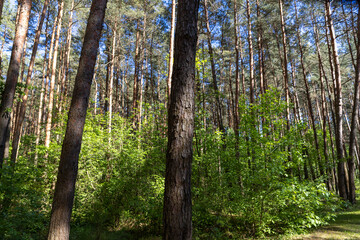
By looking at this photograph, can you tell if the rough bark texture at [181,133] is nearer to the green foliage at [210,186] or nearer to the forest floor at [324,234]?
the green foliage at [210,186]

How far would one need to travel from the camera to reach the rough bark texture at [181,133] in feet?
8.70

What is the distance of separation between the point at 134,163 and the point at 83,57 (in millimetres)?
4416

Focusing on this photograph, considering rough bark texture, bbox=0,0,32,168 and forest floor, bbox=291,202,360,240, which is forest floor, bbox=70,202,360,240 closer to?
forest floor, bbox=291,202,360,240

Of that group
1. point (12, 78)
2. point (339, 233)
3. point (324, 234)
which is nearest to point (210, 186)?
point (324, 234)

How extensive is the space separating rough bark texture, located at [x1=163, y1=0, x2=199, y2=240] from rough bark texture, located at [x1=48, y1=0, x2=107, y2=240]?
2119 millimetres

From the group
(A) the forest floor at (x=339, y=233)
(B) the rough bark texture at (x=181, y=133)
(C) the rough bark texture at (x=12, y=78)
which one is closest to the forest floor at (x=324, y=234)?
(A) the forest floor at (x=339, y=233)

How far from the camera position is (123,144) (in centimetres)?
906

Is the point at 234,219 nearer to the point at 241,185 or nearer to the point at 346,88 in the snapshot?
the point at 241,185

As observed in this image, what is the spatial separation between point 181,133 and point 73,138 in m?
2.37

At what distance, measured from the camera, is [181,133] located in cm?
291

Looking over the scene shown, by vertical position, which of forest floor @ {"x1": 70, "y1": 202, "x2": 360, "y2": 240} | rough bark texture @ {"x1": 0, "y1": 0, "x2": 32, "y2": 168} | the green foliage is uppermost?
rough bark texture @ {"x1": 0, "y1": 0, "x2": 32, "y2": 168}

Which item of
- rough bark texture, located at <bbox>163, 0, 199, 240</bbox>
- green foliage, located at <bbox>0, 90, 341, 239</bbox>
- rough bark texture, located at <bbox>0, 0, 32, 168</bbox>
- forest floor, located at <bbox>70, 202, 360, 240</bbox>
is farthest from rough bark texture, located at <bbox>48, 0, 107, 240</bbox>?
rough bark texture, located at <bbox>0, 0, 32, 168</bbox>

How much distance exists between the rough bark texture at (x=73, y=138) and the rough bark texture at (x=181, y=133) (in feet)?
6.95

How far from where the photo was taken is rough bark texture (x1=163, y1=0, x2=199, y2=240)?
8.70ft
